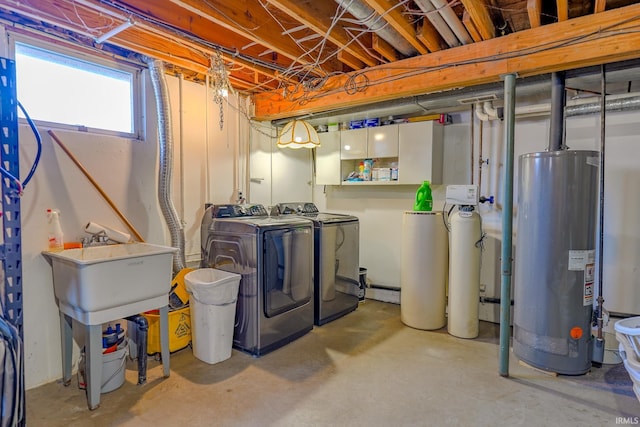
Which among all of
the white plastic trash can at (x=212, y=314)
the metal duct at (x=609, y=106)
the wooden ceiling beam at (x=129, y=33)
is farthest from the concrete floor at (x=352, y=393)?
the wooden ceiling beam at (x=129, y=33)

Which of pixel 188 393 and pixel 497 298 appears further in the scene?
pixel 497 298

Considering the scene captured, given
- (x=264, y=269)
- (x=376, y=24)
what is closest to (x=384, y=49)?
(x=376, y=24)

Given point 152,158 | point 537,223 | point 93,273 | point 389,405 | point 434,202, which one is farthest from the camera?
point 434,202

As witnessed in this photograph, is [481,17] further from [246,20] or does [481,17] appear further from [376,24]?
[246,20]

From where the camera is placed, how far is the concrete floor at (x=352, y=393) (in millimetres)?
2084

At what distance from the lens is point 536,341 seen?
2.66 meters

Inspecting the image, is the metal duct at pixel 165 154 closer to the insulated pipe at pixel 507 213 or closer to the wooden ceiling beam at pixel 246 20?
the wooden ceiling beam at pixel 246 20

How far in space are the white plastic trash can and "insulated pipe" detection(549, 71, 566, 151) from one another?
2682mm

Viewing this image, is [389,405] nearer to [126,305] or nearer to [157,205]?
[126,305]

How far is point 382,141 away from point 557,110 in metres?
1.80

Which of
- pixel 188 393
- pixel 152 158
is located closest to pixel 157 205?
pixel 152 158

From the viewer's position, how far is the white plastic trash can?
2730 mm

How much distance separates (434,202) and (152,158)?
3001mm

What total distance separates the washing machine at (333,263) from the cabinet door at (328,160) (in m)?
0.57
